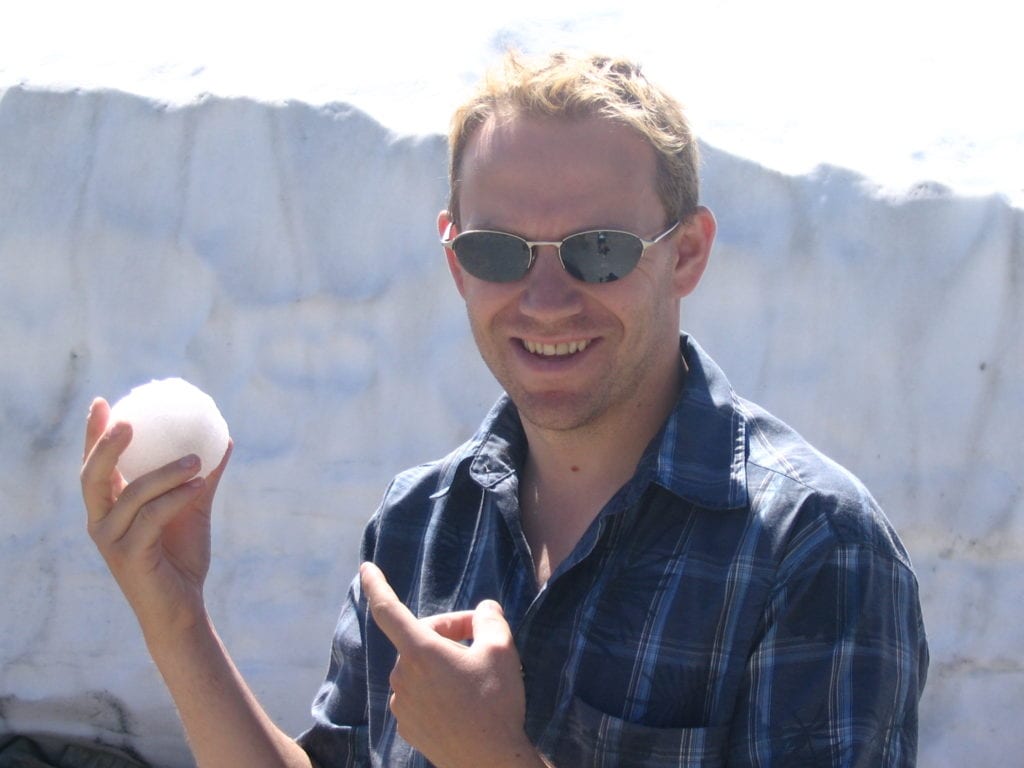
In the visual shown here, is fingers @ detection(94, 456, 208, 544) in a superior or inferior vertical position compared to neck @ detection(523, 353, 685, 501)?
inferior

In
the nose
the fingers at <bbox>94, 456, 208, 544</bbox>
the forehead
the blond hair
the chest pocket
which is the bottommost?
the chest pocket

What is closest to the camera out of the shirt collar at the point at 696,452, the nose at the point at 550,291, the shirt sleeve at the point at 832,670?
the shirt sleeve at the point at 832,670

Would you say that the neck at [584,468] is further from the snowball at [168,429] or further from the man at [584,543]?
the snowball at [168,429]

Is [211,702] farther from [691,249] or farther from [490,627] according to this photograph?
[691,249]

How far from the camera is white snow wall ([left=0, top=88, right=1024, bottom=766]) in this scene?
3.40 metres

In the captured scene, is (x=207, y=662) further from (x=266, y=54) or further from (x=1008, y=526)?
(x=266, y=54)

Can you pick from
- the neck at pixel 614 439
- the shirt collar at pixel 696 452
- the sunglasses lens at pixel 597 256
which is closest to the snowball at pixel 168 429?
the shirt collar at pixel 696 452

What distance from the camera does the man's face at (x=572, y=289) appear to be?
171 centimetres

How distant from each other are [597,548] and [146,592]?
626 mm

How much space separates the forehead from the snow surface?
1832 millimetres

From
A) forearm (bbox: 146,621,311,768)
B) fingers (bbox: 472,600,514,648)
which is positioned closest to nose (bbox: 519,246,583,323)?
fingers (bbox: 472,600,514,648)

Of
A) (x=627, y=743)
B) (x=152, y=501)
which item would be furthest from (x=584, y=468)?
(x=152, y=501)

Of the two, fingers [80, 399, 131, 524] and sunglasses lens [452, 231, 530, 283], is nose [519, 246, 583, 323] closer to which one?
sunglasses lens [452, 231, 530, 283]

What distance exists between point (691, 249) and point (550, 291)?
260mm
